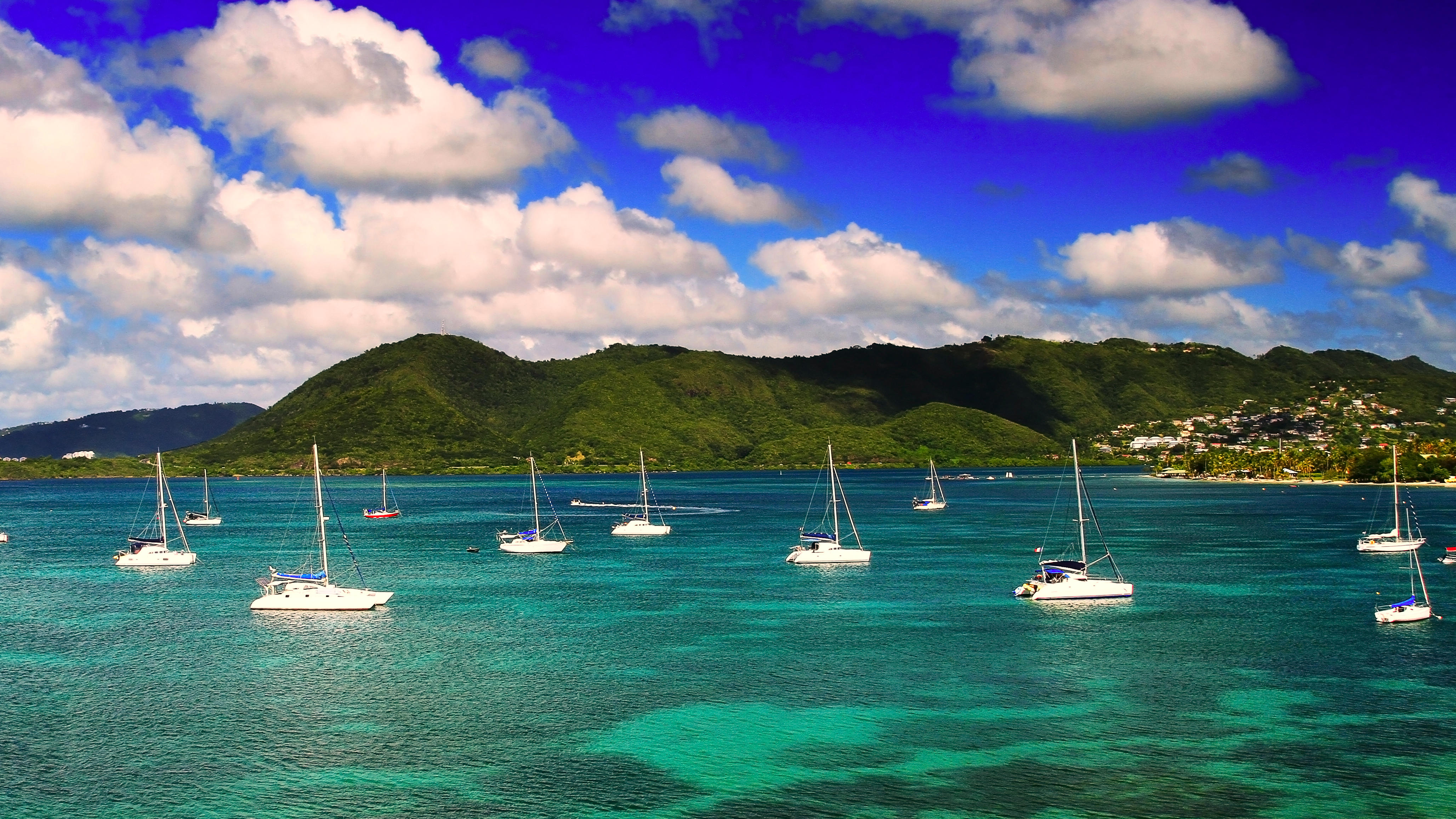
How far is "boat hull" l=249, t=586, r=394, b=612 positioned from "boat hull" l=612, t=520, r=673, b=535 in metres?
69.9

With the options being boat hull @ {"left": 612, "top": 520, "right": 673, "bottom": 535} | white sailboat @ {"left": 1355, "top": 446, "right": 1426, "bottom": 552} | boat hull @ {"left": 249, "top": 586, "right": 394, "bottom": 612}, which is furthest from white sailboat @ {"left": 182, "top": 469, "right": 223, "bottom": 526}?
white sailboat @ {"left": 1355, "top": 446, "right": 1426, "bottom": 552}

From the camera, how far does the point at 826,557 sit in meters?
114

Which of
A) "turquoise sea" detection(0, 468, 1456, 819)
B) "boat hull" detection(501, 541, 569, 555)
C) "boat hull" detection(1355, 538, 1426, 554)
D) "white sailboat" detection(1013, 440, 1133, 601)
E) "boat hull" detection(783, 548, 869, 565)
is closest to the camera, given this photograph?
"turquoise sea" detection(0, 468, 1456, 819)

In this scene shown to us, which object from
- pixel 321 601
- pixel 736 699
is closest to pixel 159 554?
pixel 321 601

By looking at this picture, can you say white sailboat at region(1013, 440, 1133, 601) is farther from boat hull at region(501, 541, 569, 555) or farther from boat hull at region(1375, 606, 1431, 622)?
boat hull at region(501, 541, 569, 555)

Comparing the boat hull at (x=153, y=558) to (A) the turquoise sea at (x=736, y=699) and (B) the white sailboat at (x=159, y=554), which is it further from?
(A) the turquoise sea at (x=736, y=699)

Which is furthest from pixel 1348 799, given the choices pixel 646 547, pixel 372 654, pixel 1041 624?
pixel 646 547

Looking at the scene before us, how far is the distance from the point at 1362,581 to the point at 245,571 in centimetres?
10719

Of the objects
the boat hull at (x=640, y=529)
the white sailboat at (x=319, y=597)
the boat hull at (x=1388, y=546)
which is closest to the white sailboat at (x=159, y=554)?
the white sailboat at (x=319, y=597)

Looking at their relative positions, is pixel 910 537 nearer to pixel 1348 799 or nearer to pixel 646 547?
pixel 646 547

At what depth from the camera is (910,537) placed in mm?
146125

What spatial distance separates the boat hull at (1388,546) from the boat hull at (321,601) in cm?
10409

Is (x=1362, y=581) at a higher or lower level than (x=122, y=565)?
lower

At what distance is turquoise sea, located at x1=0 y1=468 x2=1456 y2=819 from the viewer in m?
39.9
